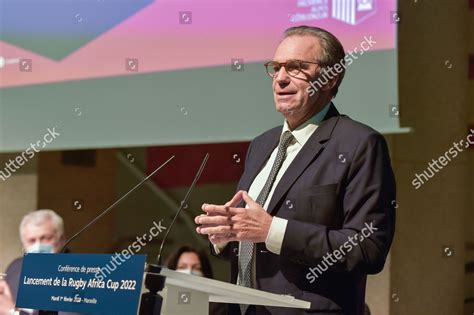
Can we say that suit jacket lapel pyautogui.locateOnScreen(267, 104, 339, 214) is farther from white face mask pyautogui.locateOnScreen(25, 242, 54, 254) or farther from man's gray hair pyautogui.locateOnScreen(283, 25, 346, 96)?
white face mask pyautogui.locateOnScreen(25, 242, 54, 254)

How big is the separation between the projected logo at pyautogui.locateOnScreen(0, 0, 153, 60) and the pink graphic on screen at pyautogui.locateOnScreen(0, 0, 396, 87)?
0.05 m

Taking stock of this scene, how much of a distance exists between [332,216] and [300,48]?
0.48 metres

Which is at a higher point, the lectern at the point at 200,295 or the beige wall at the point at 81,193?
the beige wall at the point at 81,193

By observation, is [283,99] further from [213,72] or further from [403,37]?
[213,72]

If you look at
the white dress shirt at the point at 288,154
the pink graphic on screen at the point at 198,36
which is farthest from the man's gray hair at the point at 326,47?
the pink graphic on screen at the point at 198,36

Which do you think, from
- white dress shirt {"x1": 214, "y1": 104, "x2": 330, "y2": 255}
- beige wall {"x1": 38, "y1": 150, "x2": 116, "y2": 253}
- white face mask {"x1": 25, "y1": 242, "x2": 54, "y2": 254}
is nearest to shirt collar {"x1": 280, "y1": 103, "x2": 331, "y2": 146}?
white dress shirt {"x1": 214, "y1": 104, "x2": 330, "y2": 255}

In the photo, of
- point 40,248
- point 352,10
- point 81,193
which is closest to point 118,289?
point 40,248

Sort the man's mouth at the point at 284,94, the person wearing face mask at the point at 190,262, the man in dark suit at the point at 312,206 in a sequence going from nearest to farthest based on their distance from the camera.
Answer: the man in dark suit at the point at 312,206, the man's mouth at the point at 284,94, the person wearing face mask at the point at 190,262

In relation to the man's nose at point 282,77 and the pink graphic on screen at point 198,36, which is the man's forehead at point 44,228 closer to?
the pink graphic on screen at point 198,36

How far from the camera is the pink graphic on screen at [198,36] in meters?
4.49

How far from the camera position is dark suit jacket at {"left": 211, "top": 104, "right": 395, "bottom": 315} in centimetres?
195

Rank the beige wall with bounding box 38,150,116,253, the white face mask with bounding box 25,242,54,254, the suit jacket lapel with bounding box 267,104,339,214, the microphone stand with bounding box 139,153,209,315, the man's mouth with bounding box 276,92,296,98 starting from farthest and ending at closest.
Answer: the beige wall with bounding box 38,150,116,253, the white face mask with bounding box 25,242,54,254, the man's mouth with bounding box 276,92,296,98, the suit jacket lapel with bounding box 267,104,339,214, the microphone stand with bounding box 139,153,209,315

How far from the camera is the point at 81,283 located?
1.89 m

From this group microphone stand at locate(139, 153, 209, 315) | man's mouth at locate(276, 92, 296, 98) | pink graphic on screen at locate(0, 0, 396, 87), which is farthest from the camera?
pink graphic on screen at locate(0, 0, 396, 87)
